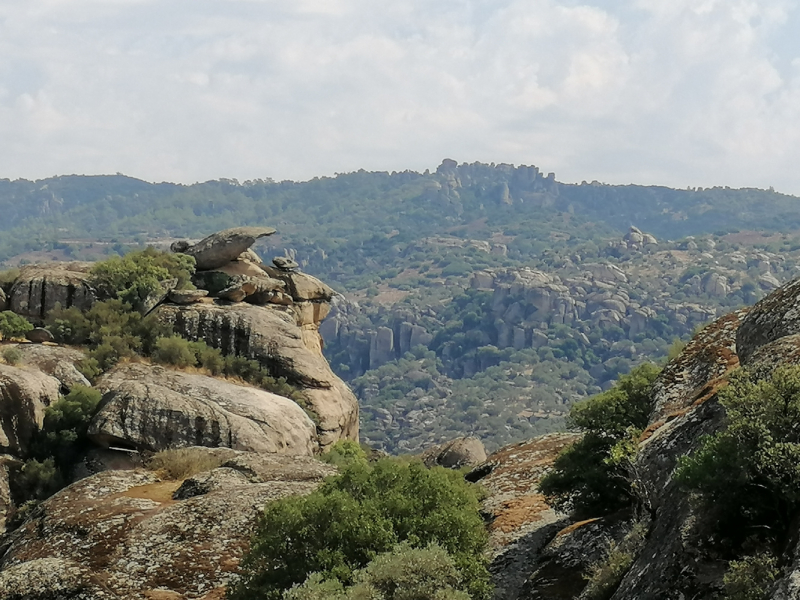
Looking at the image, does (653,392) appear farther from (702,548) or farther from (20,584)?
(20,584)

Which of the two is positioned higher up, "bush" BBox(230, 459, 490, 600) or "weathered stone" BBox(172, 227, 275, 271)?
"weathered stone" BBox(172, 227, 275, 271)

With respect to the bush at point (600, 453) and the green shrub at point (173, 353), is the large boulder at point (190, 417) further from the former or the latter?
the bush at point (600, 453)

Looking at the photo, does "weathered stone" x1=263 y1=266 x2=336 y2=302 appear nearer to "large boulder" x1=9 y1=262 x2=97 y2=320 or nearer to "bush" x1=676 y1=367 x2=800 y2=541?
"large boulder" x1=9 y1=262 x2=97 y2=320

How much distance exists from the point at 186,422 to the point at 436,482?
64.6 ft

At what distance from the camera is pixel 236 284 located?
55250 millimetres

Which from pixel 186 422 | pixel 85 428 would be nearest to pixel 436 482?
pixel 186 422

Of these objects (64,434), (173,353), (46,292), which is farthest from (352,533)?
(46,292)

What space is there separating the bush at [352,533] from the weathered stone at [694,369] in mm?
5010

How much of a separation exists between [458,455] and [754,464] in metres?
37.8

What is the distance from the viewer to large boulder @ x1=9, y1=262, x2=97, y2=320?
164 feet

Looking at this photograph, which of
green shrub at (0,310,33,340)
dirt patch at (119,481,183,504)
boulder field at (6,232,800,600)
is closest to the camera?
boulder field at (6,232,800,600)

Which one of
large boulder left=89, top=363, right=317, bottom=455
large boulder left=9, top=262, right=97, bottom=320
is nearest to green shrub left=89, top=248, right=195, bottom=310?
large boulder left=9, top=262, right=97, bottom=320

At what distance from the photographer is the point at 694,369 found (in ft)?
67.3

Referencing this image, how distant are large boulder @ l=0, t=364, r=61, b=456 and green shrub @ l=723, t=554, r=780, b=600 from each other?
32.7 m
